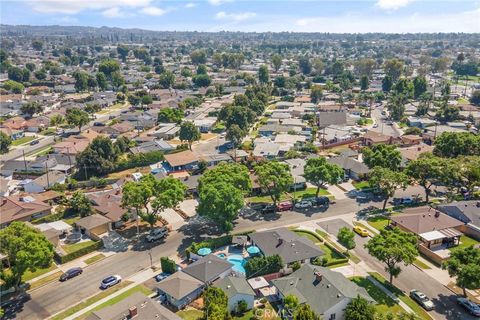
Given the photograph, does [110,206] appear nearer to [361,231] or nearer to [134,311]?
[134,311]

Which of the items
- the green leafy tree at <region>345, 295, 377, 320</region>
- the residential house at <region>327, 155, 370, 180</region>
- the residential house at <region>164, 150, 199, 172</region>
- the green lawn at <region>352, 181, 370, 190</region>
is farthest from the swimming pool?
the residential house at <region>164, 150, 199, 172</region>

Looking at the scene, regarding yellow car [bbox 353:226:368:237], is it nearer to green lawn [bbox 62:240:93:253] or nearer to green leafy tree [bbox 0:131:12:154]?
green lawn [bbox 62:240:93:253]

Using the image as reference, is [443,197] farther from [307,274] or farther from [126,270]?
[126,270]

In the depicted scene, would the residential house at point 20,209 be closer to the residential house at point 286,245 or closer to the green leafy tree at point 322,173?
the residential house at point 286,245

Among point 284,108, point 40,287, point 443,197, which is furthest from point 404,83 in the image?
point 40,287

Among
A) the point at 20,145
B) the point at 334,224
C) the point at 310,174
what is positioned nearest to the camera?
the point at 334,224

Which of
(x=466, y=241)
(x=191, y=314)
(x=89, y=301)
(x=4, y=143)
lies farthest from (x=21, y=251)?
(x=4, y=143)
